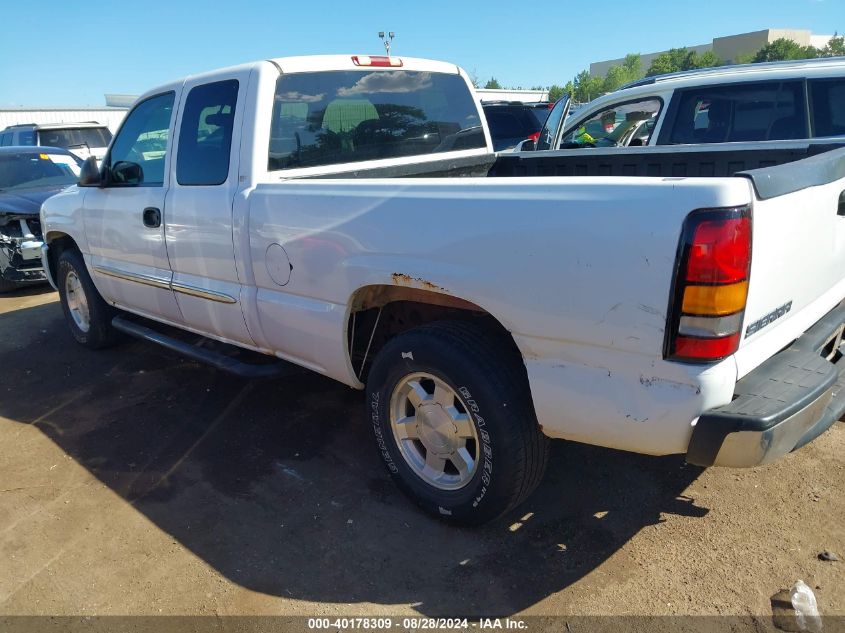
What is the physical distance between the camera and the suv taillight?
196 centimetres

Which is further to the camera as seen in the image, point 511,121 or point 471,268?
point 511,121

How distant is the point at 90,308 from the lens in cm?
537

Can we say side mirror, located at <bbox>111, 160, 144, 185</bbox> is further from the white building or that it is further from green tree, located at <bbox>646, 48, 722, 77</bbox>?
green tree, located at <bbox>646, 48, 722, 77</bbox>

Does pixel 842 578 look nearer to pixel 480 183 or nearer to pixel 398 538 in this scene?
pixel 398 538

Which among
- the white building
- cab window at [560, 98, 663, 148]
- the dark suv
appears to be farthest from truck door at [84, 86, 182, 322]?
the white building

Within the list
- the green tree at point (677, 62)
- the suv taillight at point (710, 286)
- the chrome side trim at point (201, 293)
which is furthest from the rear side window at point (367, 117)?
the green tree at point (677, 62)

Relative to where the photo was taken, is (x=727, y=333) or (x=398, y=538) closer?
(x=727, y=333)

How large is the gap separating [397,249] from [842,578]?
7.09ft

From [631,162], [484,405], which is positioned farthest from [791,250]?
[631,162]

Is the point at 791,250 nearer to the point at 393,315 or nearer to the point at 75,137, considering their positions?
the point at 393,315

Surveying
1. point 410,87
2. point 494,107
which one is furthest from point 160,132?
point 494,107

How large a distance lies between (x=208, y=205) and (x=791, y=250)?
112 inches

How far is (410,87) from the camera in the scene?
416 centimetres

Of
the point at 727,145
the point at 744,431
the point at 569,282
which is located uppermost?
the point at 727,145
